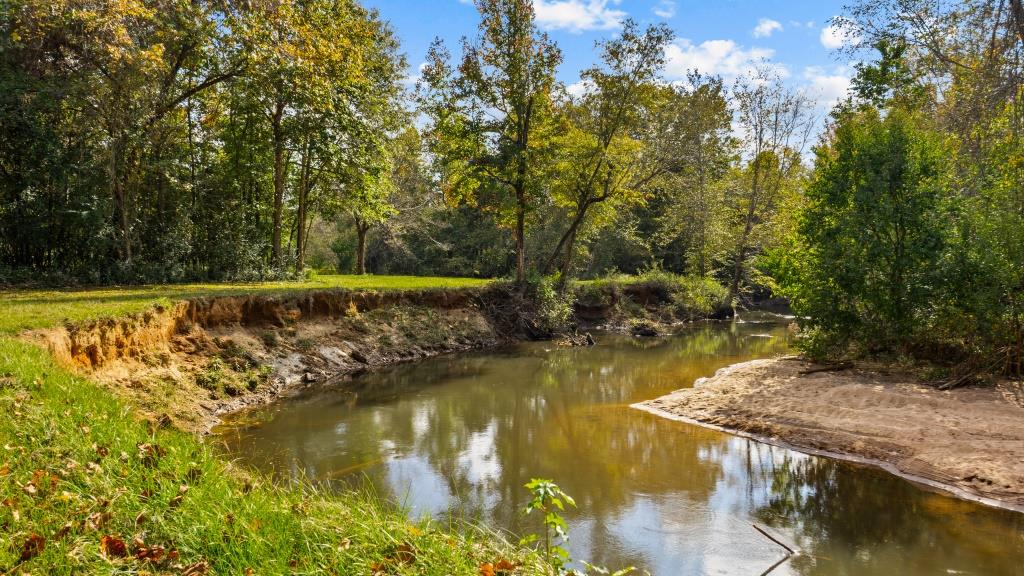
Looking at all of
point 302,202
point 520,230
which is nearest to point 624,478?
point 520,230

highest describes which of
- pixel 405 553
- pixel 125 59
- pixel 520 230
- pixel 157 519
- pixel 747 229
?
pixel 125 59

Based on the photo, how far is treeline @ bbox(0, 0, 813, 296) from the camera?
501 inches

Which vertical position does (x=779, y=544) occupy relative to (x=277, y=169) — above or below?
below

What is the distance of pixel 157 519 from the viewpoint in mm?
3359

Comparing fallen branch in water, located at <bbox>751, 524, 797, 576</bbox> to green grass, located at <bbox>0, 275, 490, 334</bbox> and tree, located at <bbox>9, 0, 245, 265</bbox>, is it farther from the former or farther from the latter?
tree, located at <bbox>9, 0, 245, 265</bbox>

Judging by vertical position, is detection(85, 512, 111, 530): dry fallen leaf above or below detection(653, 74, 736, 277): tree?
below

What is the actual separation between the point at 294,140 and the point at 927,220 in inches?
679

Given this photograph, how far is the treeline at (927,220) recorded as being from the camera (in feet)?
33.4

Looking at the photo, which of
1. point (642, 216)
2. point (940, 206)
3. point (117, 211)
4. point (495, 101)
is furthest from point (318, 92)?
point (642, 216)

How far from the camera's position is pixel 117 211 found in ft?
46.0

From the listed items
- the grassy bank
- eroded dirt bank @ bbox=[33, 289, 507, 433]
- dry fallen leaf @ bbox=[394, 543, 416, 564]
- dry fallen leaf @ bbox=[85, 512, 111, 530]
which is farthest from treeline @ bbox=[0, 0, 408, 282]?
dry fallen leaf @ bbox=[394, 543, 416, 564]

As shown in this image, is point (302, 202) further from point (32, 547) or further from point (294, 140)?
point (32, 547)

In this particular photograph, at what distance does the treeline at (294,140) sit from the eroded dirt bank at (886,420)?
446 inches

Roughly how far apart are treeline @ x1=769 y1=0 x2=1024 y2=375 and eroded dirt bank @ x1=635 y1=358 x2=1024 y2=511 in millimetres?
1189
